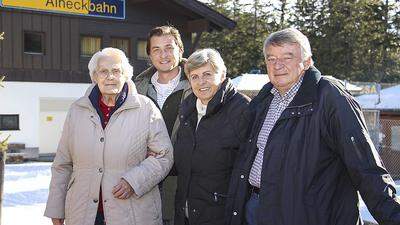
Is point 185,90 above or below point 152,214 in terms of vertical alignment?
above

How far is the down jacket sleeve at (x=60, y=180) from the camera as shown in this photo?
353 centimetres

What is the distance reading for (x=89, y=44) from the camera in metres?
18.9

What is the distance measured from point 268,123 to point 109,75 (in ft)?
3.62

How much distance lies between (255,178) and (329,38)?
3316 centimetres

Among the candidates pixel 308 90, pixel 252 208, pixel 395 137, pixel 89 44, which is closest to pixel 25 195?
pixel 252 208

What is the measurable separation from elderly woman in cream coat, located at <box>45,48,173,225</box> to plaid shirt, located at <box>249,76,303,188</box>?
0.67m

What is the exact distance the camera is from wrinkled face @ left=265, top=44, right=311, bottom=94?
2904 mm

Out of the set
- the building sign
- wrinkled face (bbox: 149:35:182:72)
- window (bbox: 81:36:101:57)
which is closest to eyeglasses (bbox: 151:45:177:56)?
wrinkled face (bbox: 149:35:182:72)

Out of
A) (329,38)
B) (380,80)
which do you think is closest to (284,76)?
(329,38)

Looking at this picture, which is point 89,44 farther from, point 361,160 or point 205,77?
point 361,160

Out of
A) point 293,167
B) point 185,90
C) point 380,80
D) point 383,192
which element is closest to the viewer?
point 383,192

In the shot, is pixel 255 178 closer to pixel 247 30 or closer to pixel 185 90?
pixel 185 90

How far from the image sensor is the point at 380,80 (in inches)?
1489

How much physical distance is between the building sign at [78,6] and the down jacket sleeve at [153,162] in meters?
15.1
